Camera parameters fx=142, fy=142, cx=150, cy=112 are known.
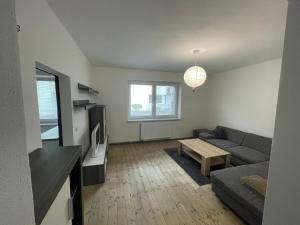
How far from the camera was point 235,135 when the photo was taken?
3.82 m

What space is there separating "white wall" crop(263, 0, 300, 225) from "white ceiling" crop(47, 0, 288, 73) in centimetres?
80

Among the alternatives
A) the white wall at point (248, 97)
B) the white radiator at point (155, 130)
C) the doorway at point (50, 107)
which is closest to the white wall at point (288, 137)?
the doorway at point (50, 107)

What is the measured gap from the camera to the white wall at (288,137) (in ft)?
2.58

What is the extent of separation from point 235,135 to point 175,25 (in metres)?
3.33

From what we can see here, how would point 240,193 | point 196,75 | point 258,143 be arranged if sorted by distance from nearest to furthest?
point 240,193, point 196,75, point 258,143

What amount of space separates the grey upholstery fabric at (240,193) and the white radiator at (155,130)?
256 cm

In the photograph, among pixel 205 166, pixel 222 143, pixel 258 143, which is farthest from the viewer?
pixel 222 143

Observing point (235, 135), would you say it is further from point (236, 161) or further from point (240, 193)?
point (240, 193)

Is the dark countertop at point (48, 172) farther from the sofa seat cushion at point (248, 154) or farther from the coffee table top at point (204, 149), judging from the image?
the sofa seat cushion at point (248, 154)

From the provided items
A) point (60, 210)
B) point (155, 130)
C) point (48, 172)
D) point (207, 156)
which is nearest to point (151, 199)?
point (207, 156)

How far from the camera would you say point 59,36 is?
5.59 ft

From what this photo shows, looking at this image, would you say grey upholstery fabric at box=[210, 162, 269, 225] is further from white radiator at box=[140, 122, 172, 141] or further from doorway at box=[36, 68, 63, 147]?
white radiator at box=[140, 122, 172, 141]

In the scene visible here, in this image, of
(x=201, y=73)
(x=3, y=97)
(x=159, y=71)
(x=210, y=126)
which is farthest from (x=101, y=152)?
(x=210, y=126)

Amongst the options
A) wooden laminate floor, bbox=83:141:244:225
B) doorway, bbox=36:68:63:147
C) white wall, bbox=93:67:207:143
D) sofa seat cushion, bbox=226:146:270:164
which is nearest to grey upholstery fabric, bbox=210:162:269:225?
wooden laminate floor, bbox=83:141:244:225
